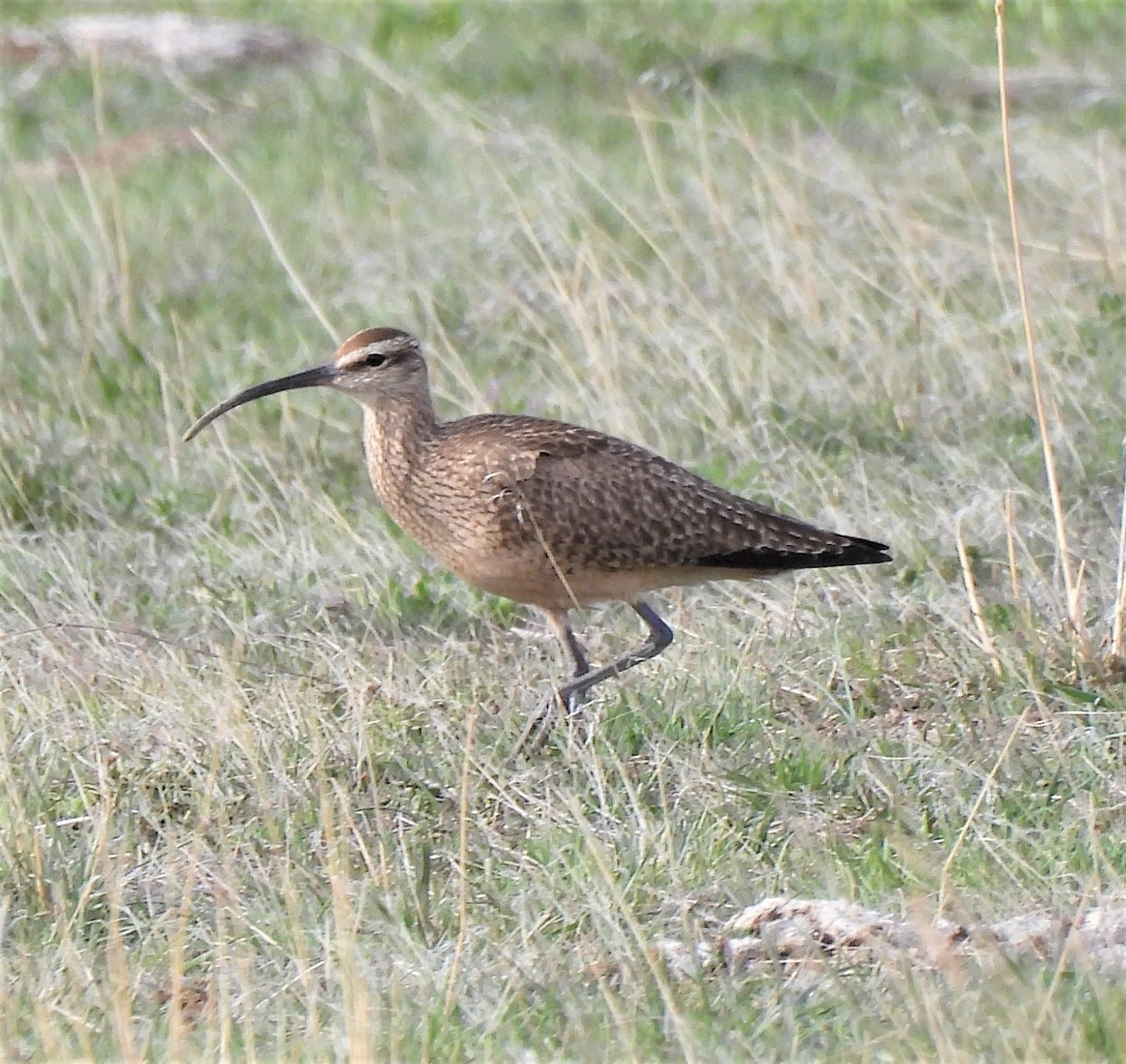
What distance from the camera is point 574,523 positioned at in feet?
17.7

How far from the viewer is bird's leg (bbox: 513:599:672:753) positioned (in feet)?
16.1

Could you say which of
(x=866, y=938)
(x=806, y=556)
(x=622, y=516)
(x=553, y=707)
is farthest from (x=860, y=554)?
(x=866, y=938)

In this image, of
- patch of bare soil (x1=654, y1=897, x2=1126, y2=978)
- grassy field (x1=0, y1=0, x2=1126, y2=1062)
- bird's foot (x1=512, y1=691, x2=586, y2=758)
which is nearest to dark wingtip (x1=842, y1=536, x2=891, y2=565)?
grassy field (x1=0, y1=0, x2=1126, y2=1062)

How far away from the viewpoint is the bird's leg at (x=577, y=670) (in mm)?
4910

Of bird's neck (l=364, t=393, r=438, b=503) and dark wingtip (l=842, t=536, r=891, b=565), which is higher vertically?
bird's neck (l=364, t=393, r=438, b=503)

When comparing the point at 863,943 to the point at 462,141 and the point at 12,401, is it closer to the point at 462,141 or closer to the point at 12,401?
the point at 12,401

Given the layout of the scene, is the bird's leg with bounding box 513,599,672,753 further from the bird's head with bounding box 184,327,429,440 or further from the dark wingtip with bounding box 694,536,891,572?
the bird's head with bounding box 184,327,429,440

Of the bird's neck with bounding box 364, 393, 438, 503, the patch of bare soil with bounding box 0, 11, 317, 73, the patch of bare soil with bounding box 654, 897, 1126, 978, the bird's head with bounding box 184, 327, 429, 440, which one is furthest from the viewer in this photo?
the patch of bare soil with bounding box 0, 11, 317, 73

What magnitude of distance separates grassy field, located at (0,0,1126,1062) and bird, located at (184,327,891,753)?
21 cm

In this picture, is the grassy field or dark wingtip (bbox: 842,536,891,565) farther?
dark wingtip (bbox: 842,536,891,565)

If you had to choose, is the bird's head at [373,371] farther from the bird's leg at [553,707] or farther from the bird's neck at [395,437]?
the bird's leg at [553,707]


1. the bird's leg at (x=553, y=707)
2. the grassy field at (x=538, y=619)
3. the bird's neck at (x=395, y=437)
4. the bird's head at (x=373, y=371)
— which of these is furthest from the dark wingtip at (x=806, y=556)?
the bird's head at (x=373, y=371)

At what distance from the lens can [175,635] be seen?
5.94m

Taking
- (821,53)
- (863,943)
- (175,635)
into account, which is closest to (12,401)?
(175,635)
